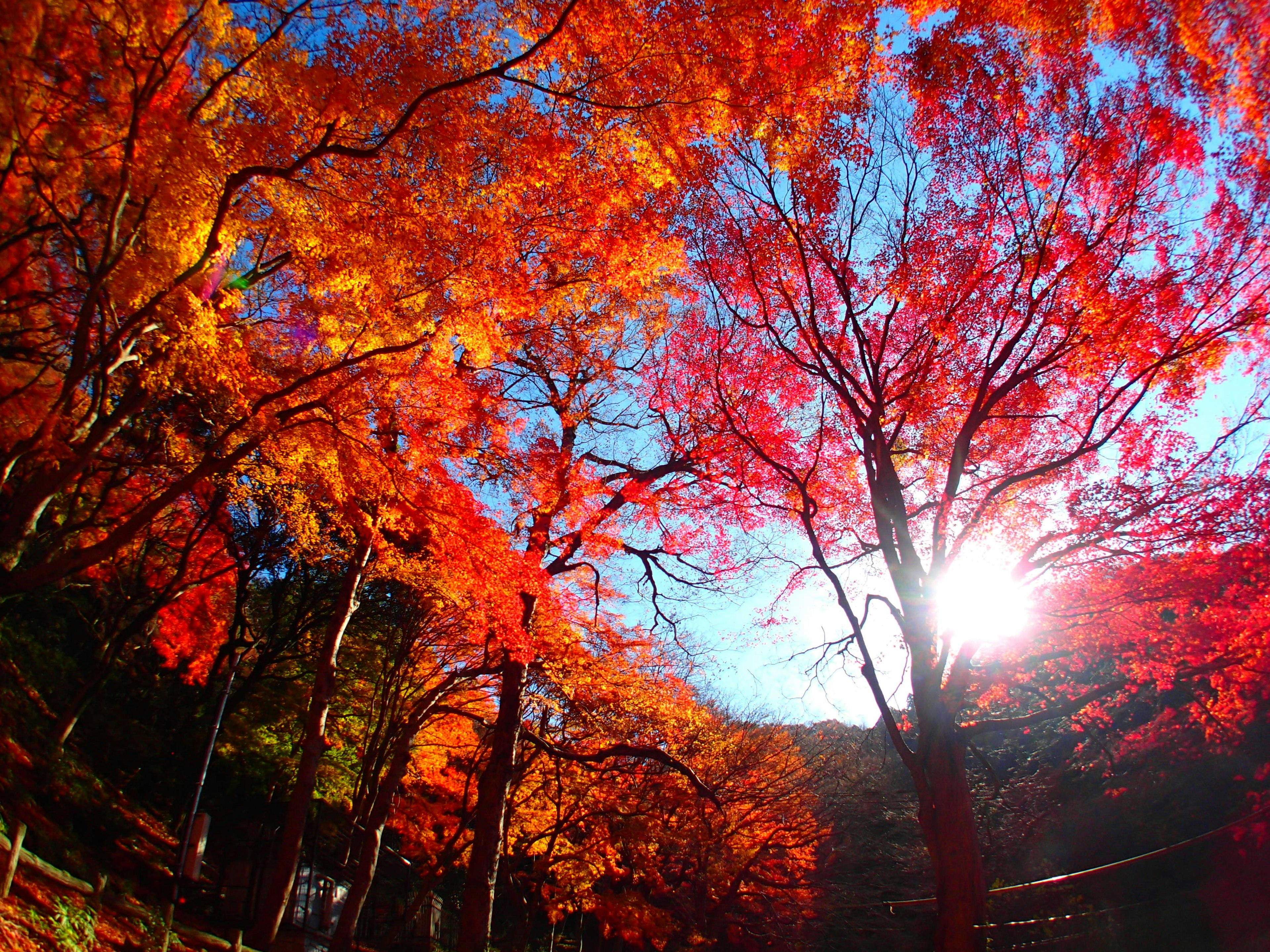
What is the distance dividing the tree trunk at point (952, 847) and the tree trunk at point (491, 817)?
547cm

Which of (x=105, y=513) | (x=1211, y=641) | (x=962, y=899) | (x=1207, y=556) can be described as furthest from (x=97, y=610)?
(x=1211, y=641)

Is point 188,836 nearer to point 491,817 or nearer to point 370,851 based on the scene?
point 370,851

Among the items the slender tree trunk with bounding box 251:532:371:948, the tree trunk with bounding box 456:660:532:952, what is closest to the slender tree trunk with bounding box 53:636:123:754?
the slender tree trunk with bounding box 251:532:371:948

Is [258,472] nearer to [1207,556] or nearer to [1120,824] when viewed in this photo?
[1207,556]

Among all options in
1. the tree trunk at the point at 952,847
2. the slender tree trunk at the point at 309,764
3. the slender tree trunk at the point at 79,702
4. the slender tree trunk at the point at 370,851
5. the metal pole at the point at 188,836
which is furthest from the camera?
the slender tree trunk at the point at 79,702

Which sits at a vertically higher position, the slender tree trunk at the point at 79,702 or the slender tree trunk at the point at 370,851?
the slender tree trunk at the point at 79,702

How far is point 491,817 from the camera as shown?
8.66m

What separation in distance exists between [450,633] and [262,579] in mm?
8366

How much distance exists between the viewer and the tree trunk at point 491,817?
316 inches

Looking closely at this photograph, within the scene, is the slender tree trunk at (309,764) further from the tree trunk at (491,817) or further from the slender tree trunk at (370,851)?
the tree trunk at (491,817)

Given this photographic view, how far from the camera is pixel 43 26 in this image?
5.09 m

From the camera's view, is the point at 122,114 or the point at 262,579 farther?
the point at 262,579

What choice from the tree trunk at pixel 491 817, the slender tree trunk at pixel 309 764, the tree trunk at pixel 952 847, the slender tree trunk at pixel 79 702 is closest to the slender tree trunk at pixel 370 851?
the slender tree trunk at pixel 309 764

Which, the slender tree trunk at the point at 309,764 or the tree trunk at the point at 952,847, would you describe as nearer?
the tree trunk at the point at 952,847
